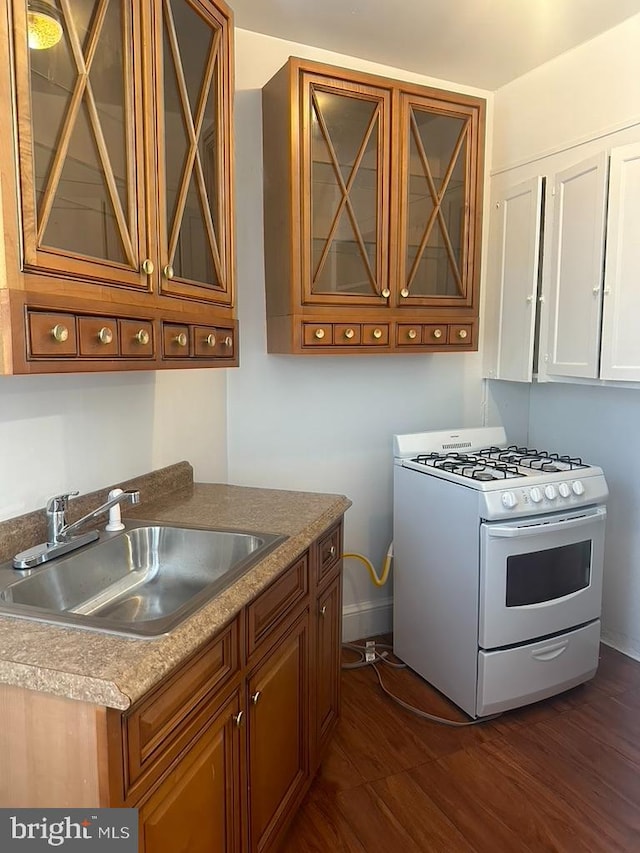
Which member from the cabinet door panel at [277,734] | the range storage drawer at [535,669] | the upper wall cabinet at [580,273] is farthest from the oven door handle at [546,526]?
the cabinet door panel at [277,734]

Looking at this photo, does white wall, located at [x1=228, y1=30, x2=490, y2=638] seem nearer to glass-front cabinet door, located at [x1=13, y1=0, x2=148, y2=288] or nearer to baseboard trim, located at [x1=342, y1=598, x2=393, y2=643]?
baseboard trim, located at [x1=342, y1=598, x2=393, y2=643]

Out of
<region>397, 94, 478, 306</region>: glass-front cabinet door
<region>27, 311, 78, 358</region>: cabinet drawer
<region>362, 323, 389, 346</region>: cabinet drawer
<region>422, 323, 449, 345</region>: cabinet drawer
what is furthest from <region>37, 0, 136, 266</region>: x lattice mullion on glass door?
<region>422, 323, 449, 345</region>: cabinet drawer

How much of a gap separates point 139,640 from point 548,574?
173cm

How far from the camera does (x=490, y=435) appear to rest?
9.56 ft

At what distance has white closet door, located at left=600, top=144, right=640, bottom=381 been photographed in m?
2.24

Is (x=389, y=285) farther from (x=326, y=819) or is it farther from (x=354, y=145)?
(x=326, y=819)

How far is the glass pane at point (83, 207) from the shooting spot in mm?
1191

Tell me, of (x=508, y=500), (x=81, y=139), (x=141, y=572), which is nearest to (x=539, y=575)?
(x=508, y=500)

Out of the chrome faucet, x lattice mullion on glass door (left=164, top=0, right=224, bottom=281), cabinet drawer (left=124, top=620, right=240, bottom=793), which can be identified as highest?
x lattice mullion on glass door (left=164, top=0, right=224, bottom=281)

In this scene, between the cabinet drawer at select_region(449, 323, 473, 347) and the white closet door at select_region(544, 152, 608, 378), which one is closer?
the white closet door at select_region(544, 152, 608, 378)

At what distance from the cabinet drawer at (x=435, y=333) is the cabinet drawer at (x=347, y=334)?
0.33m

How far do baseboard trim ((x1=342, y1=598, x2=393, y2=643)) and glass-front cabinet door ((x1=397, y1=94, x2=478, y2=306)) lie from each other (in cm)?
147

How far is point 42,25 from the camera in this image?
1.12 metres

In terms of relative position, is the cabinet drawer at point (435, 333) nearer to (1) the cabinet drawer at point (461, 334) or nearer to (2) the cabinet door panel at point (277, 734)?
(1) the cabinet drawer at point (461, 334)
